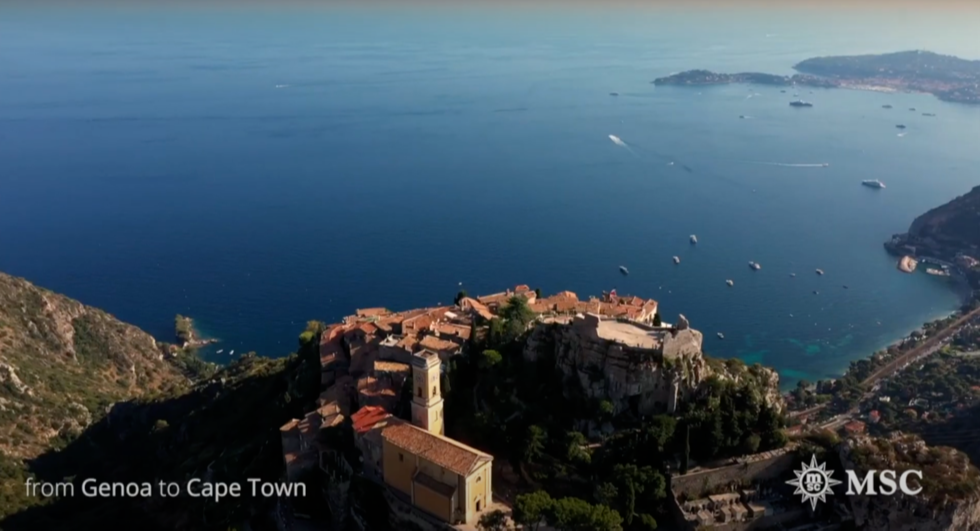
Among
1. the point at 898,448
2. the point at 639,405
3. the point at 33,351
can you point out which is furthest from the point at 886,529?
the point at 33,351

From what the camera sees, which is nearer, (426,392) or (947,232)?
(426,392)

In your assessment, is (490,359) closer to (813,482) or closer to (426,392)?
(426,392)

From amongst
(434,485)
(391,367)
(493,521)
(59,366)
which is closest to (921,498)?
(493,521)

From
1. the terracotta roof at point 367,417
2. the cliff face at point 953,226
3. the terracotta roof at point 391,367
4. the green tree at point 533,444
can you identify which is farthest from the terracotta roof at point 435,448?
the cliff face at point 953,226

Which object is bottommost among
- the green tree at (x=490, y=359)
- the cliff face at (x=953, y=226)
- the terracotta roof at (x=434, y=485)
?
the cliff face at (x=953, y=226)

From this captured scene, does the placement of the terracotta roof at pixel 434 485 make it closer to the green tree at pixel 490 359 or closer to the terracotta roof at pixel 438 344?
the green tree at pixel 490 359

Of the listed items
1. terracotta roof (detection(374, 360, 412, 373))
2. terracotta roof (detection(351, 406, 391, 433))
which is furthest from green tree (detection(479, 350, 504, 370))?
terracotta roof (detection(351, 406, 391, 433))

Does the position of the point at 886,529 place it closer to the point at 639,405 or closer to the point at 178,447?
the point at 639,405

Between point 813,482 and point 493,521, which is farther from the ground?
point 493,521
